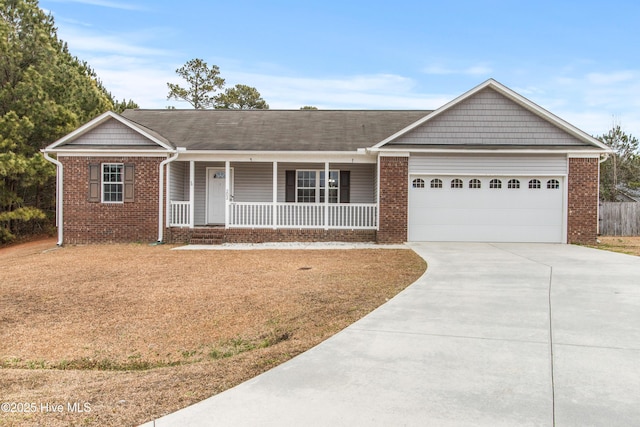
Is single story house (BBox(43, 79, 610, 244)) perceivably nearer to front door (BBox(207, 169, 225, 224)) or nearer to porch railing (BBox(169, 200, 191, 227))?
porch railing (BBox(169, 200, 191, 227))

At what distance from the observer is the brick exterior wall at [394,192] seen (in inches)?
566

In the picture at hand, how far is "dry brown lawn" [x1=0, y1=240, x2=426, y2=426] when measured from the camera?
3512 mm

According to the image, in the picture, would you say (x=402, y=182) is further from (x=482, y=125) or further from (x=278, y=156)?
(x=278, y=156)

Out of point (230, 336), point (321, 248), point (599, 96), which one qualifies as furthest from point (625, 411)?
point (599, 96)

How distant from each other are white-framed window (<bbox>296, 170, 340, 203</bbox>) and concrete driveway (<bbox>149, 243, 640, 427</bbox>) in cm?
1016

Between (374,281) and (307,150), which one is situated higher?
(307,150)

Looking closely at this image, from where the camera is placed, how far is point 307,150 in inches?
590

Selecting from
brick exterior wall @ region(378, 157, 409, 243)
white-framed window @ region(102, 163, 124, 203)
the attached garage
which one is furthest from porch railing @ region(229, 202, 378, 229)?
white-framed window @ region(102, 163, 124, 203)

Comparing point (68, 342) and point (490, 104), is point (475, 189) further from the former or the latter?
point (68, 342)

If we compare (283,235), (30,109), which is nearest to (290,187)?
(283,235)

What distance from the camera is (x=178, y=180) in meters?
16.1

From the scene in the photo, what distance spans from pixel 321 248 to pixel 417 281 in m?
5.83

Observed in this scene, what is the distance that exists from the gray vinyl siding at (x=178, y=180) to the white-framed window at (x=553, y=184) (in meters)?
12.3

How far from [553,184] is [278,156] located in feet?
29.3
